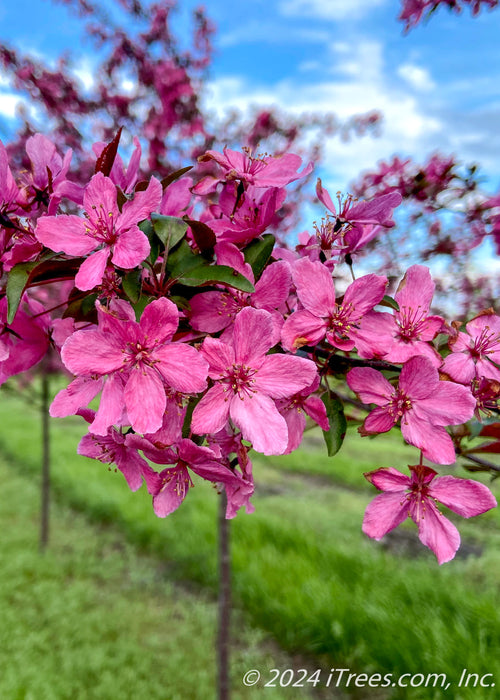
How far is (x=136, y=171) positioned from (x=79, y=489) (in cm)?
625

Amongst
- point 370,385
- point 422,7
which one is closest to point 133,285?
point 370,385

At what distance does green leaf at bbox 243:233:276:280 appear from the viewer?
2.58 ft

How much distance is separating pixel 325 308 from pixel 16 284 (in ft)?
1.38

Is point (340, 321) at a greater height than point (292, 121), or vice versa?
point (292, 121)

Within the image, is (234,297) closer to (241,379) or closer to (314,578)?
(241,379)

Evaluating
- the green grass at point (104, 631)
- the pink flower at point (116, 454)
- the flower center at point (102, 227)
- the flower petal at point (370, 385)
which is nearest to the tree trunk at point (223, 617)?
the green grass at point (104, 631)

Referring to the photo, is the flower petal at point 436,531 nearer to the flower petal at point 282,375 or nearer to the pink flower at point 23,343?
the flower petal at point 282,375

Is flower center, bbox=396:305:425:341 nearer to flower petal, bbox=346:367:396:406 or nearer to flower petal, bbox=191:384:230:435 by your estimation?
flower petal, bbox=346:367:396:406

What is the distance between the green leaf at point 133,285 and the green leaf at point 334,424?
0.34 m

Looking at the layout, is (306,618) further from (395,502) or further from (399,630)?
(395,502)

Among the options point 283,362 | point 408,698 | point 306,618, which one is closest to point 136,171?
point 283,362

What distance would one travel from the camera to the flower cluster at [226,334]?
0.71 metres

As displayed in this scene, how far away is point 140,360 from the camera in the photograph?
0.71 meters

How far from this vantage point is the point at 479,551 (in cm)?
493
